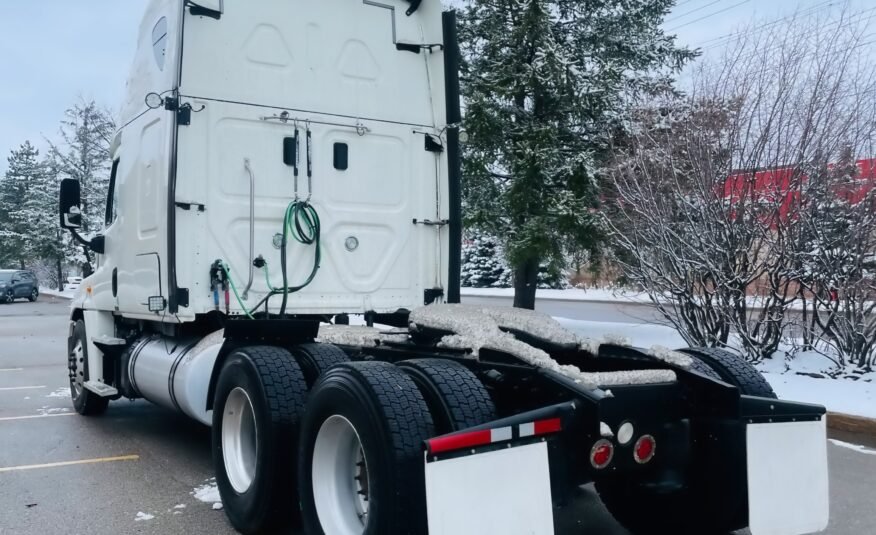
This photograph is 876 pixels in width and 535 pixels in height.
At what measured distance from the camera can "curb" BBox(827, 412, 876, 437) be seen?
22.7 ft

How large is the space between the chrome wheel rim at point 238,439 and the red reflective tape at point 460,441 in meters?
2.02

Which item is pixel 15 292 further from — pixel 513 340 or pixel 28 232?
pixel 513 340

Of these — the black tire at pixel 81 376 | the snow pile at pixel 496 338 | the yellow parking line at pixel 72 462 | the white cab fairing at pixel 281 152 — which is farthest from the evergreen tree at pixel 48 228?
the snow pile at pixel 496 338

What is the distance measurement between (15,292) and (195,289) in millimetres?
34635

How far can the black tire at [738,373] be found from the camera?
12.9 ft

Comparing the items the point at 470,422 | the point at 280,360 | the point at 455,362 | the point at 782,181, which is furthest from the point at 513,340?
the point at 782,181

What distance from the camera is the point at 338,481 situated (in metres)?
3.62

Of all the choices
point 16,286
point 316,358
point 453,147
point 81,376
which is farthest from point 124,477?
point 16,286

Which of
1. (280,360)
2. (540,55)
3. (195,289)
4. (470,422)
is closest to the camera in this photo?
(470,422)

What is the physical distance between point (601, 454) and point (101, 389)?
5.26 meters

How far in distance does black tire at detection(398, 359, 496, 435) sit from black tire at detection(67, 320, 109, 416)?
202 inches

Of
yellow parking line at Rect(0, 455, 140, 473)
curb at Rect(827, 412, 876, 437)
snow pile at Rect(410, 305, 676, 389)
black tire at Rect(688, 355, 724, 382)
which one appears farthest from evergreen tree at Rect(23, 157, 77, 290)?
black tire at Rect(688, 355, 724, 382)

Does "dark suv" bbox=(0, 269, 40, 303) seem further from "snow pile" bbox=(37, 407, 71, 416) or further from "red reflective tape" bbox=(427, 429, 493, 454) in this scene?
"red reflective tape" bbox=(427, 429, 493, 454)

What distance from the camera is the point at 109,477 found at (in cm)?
555
